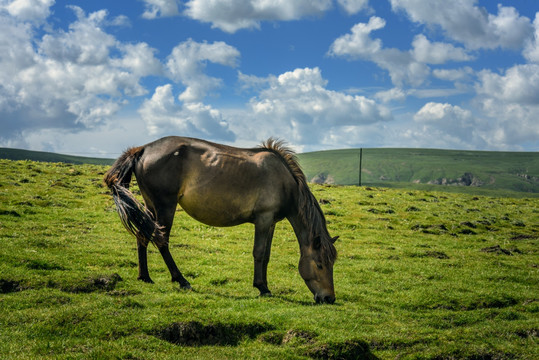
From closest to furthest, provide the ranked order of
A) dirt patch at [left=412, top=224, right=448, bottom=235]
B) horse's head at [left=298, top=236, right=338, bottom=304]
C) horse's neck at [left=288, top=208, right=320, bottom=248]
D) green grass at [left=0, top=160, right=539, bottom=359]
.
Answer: green grass at [left=0, top=160, right=539, bottom=359] < horse's head at [left=298, top=236, right=338, bottom=304] < horse's neck at [left=288, top=208, right=320, bottom=248] < dirt patch at [left=412, top=224, right=448, bottom=235]

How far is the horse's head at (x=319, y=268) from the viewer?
1250 centimetres

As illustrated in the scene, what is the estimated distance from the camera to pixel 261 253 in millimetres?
12641

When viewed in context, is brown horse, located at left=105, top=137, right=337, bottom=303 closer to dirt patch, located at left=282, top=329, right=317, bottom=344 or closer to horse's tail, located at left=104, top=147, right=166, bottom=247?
horse's tail, located at left=104, top=147, right=166, bottom=247

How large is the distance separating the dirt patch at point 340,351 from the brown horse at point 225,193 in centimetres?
329

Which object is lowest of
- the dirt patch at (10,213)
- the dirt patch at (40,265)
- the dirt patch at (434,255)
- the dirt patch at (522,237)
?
the dirt patch at (434,255)

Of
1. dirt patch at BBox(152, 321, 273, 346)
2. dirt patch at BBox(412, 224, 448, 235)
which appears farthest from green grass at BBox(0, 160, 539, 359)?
dirt patch at BBox(412, 224, 448, 235)

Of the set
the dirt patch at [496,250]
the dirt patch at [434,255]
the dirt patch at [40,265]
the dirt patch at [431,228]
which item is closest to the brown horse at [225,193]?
the dirt patch at [40,265]

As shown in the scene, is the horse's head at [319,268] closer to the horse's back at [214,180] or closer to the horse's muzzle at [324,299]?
the horse's muzzle at [324,299]

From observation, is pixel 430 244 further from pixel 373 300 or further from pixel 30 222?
pixel 30 222

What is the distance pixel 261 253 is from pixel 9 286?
257 inches

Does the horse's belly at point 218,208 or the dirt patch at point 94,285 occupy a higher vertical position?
the horse's belly at point 218,208

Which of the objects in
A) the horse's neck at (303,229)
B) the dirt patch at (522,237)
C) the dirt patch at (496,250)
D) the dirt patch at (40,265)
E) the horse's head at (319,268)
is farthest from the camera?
the dirt patch at (522,237)

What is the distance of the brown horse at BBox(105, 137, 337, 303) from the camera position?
12258 millimetres

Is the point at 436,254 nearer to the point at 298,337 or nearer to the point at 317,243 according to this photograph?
the point at 317,243
